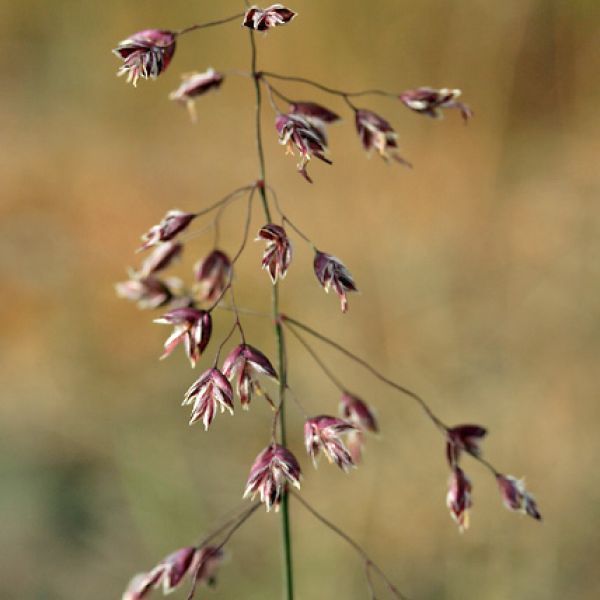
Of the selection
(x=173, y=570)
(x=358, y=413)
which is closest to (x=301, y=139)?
(x=358, y=413)

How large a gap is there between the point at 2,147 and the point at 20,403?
1191 mm

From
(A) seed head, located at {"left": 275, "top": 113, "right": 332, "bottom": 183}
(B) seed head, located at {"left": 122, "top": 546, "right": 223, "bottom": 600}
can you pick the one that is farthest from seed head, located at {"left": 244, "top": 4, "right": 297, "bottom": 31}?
(B) seed head, located at {"left": 122, "top": 546, "right": 223, "bottom": 600}

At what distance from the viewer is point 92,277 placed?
12.3ft

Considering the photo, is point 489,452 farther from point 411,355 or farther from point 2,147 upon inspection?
point 2,147

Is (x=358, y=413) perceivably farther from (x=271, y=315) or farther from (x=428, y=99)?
(x=428, y=99)

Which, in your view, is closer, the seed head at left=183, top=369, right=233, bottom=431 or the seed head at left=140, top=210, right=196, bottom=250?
the seed head at left=183, top=369, right=233, bottom=431

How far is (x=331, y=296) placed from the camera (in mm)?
3375

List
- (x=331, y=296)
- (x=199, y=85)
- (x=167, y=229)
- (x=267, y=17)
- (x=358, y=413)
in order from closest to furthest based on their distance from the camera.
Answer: (x=267, y=17) → (x=167, y=229) → (x=199, y=85) → (x=358, y=413) → (x=331, y=296)

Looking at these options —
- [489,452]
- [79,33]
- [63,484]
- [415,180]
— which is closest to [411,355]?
[489,452]

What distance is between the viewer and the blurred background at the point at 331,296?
2.78 m

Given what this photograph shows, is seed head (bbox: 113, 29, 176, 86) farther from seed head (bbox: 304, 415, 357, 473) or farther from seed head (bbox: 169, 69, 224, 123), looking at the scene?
Result: seed head (bbox: 304, 415, 357, 473)

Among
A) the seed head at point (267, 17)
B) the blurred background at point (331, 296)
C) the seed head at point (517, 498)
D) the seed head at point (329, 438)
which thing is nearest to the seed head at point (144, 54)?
the seed head at point (267, 17)

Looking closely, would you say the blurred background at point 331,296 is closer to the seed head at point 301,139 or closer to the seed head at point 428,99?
the seed head at point 428,99

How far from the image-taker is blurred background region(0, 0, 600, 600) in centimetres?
278
